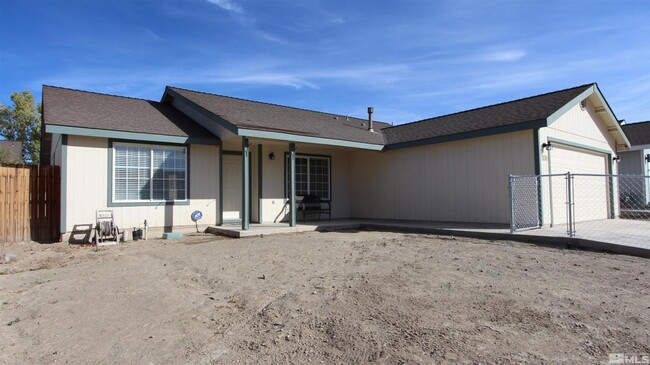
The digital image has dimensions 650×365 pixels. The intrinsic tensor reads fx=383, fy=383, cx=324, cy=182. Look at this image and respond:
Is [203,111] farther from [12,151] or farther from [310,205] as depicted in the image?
[12,151]

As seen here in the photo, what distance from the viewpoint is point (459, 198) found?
11008 mm

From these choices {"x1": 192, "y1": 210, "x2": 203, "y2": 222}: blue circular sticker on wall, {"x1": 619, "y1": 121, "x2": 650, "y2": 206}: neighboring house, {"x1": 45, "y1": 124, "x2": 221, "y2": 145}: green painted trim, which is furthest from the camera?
{"x1": 619, "y1": 121, "x2": 650, "y2": 206}: neighboring house

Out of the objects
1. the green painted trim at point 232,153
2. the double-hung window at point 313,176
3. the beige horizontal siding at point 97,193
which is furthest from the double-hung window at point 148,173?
the double-hung window at point 313,176

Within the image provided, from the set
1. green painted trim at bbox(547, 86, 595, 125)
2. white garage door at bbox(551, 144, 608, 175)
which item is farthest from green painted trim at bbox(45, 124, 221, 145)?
white garage door at bbox(551, 144, 608, 175)

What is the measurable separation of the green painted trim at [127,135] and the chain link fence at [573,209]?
7.82 metres

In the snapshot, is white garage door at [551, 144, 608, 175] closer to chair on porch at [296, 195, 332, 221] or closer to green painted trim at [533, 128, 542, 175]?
green painted trim at [533, 128, 542, 175]

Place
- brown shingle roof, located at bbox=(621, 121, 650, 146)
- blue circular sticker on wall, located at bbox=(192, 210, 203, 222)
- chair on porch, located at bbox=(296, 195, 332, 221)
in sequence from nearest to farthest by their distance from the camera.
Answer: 1. blue circular sticker on wall, located at bbox=(192, 210, 203, 222)
2. chair on porch, located at bbox=(296, 195, 332, 221)
3. brown shingle roof, located at bbox=(621, 121, 650, 146)

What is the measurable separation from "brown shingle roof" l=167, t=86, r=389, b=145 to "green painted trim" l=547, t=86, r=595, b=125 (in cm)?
508

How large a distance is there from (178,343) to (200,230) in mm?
7686

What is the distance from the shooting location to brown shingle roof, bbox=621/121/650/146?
16.2 m

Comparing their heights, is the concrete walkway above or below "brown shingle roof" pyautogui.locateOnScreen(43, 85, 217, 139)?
below

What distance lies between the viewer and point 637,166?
16531 millimetres

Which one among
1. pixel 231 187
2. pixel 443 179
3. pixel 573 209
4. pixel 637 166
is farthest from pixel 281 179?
pixel 637 166

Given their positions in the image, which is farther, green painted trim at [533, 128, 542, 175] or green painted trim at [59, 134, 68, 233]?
green painted trim at [533, 128, 542, 175]
